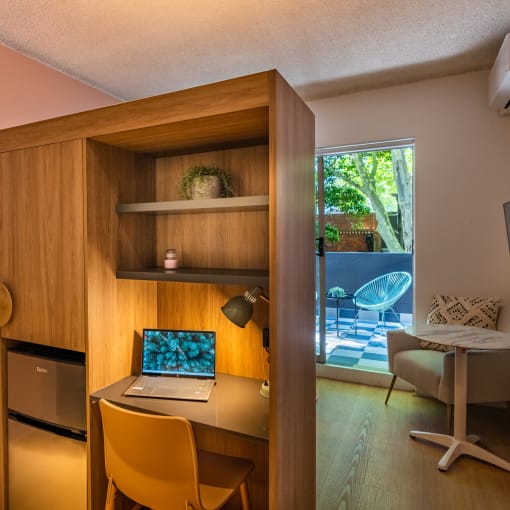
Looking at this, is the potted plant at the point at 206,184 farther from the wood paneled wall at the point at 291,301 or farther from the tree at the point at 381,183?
the tree at the point at 381,183

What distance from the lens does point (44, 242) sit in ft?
5.60

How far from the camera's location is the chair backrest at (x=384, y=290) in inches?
149

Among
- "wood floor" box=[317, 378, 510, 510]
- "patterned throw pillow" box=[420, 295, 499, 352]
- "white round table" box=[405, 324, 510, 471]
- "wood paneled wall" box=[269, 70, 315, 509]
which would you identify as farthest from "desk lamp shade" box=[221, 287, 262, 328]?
"patterned throw pillow" box=[420, 295, 499, 352]

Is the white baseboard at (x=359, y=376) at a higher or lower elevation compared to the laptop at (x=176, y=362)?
lower

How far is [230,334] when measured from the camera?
179 centimetres

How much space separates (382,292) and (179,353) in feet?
9.32

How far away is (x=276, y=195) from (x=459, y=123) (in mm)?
2662

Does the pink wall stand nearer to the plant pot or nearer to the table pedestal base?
the plant pot

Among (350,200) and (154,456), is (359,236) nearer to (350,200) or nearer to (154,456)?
(350,200)

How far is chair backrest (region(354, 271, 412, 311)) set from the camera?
3795 mm

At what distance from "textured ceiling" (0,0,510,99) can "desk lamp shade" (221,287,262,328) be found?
172 centimetres

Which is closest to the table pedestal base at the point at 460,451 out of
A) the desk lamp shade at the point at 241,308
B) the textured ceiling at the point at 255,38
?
the desk lamp shade at the point at 241,308

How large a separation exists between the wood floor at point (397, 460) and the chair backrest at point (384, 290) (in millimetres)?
1016

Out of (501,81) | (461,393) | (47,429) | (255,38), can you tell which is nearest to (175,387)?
(47,429)
